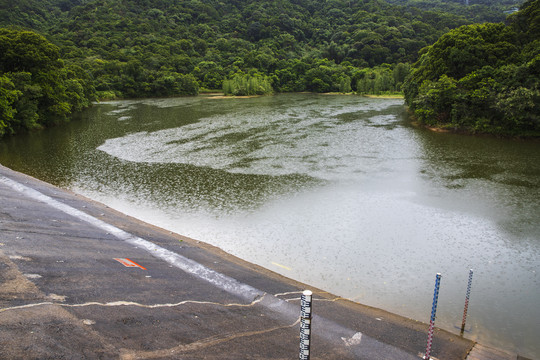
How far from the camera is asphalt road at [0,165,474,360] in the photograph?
16.9 feet

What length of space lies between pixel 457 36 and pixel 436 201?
25577 mm

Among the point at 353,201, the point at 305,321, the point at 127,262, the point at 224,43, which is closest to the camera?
the point at 305,321

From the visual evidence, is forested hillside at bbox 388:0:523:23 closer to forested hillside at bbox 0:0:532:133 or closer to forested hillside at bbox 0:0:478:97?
forested hillside at bbox 0:0:532:133

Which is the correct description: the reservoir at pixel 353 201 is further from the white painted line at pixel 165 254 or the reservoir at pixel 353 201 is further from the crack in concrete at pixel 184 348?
the crack in concrete at pixel 184 348

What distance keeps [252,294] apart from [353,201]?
942cm

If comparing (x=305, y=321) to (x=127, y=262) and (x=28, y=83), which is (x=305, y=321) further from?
(x=28, y=83)

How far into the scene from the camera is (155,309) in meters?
6.54

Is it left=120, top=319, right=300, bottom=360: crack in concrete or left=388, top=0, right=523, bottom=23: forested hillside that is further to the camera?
left=388, top=0, right=523, bottom=23: forested hillside

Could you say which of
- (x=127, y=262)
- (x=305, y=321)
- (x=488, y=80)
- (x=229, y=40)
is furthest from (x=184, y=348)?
(x=229, y=40)

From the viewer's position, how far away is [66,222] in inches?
440

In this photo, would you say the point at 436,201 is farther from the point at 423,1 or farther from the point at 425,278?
the point at 423,1

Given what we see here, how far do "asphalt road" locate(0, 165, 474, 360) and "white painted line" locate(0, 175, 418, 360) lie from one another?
0.09 ft

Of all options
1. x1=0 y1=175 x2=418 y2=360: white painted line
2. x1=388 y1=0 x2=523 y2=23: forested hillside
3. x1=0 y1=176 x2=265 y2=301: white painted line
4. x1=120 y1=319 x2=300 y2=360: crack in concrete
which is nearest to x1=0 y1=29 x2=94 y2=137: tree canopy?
x1=0 y1=176 x2=265 y2=301: white painted line

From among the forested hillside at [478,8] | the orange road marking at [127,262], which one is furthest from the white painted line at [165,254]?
the forested hillside at [478,8]
